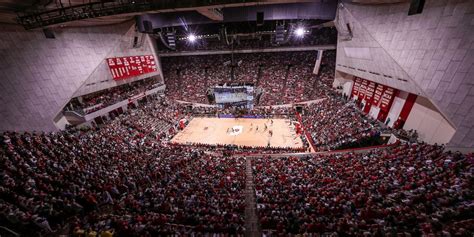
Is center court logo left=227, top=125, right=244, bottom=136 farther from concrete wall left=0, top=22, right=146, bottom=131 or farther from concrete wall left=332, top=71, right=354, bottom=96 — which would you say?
concrete wall left=0, top=22, right=146, bottom=131

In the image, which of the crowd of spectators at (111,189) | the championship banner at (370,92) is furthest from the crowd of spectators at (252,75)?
the crowd of spectators at (111,189)

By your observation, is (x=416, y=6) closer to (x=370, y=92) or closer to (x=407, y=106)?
(x=407, y=106)

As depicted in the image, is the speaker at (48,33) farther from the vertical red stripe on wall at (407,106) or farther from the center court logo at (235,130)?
the vertical red stripe on wall at (407,106)

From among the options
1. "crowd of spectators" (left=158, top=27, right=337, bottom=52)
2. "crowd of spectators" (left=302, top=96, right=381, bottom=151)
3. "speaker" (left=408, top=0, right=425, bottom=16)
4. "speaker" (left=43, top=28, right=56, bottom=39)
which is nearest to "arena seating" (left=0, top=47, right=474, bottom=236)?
"crowd of spectators" (left=302, top=96, right=381, bottom=151)

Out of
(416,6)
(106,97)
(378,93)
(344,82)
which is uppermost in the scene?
(416,6)

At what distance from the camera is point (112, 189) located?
11547mm

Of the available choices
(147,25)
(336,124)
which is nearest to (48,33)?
(147,25)

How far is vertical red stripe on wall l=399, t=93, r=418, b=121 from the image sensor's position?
18.7 metres

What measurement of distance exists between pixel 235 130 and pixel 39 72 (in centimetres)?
2085

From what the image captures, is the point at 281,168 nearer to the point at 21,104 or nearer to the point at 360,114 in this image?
the point at 360,114

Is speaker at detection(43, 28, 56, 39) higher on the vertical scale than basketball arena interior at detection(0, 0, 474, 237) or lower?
higher

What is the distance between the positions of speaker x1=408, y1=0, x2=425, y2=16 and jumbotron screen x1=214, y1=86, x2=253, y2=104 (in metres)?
20.8

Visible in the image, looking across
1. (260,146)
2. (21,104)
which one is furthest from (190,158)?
(21,104)

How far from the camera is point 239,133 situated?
27.2 metres
